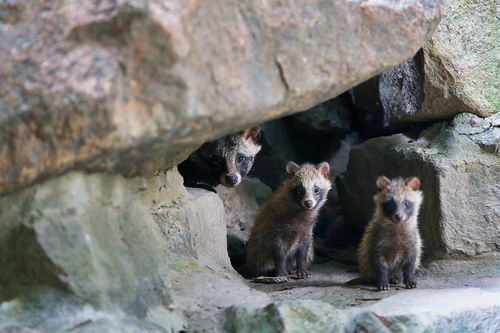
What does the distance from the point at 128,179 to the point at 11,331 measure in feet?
3.94

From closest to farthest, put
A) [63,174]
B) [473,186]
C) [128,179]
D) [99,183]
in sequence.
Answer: [63,174]
[99,183]
[128,179]
[473,186]

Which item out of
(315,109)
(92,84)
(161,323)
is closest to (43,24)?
(92,84)

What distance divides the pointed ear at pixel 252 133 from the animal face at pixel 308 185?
2.80ft

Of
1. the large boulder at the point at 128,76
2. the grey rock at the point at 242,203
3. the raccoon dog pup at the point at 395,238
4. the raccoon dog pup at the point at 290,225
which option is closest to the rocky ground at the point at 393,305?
the raccoon dog pup at the point at 395,238

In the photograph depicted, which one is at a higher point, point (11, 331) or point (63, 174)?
point (63, 174)

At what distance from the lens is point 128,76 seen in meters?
3.44

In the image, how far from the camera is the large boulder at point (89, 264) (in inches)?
146

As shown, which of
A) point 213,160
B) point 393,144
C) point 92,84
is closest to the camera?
point 92,84

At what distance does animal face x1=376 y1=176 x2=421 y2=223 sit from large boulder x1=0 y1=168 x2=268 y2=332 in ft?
5.29

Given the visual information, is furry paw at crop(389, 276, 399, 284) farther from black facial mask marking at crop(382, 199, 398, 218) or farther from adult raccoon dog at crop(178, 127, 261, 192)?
adult raccoon dog at crop(178, 127, 261, 192)

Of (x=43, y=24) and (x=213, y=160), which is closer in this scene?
(x=43, y=24)

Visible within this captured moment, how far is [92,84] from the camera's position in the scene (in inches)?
133

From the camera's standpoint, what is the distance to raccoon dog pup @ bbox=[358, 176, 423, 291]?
228 inches

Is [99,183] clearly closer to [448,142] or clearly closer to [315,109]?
[448,142]
